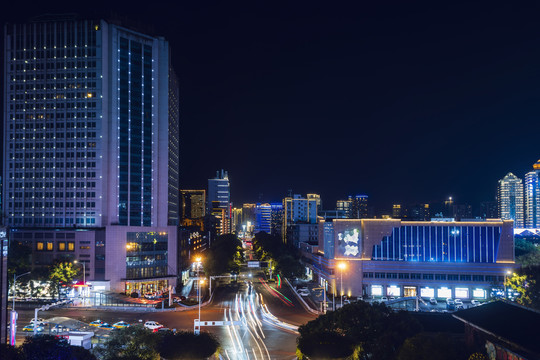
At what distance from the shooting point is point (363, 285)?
78562 millimetres

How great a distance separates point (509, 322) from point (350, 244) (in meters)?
47.1

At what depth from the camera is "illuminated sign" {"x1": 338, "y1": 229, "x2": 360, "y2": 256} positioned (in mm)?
79312

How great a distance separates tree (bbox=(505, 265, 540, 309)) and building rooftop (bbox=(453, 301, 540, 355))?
2717 cm

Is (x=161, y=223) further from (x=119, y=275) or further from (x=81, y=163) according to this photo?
(x=81, y=163)

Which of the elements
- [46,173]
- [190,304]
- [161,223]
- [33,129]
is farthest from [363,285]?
[33,129]

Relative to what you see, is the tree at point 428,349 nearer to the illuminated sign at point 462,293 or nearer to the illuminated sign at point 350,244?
the illuminated sign at point 350,244

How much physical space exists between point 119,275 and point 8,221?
25.0 m

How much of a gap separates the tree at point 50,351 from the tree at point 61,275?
48963mm

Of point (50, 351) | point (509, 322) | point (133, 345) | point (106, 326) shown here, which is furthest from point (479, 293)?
point (50, 351)

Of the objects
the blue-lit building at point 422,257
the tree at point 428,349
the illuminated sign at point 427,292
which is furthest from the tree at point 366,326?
the illuminated sign at point 427,292

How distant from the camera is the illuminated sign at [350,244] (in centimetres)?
7931

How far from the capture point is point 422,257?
78375 millimetres

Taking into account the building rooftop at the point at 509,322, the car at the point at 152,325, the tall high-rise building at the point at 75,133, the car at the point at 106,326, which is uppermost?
the tall high-rise building at the point at 75,133

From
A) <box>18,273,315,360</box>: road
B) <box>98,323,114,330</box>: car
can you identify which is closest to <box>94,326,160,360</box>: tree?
<box>18,273,315,360</box>: road
